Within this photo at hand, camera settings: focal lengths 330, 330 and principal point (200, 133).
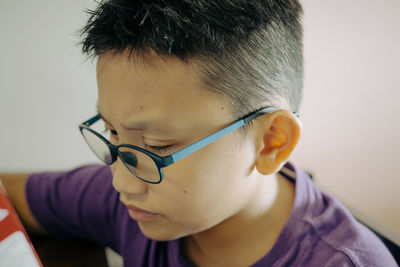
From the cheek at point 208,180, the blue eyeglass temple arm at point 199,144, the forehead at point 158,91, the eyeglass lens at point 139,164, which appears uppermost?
the forehead at point 158,91

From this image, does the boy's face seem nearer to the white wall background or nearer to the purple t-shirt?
the purple t-shirt

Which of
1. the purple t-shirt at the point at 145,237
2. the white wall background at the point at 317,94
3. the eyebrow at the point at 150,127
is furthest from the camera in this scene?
the white wall background at the point at 317,94

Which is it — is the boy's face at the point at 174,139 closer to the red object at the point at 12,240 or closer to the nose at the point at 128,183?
the nose at the point at 128,183

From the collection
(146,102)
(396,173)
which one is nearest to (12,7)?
(146,102)

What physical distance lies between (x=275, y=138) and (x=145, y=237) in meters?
0.42

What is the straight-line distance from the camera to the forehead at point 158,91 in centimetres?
49

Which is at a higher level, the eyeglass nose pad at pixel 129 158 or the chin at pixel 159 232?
the eyeglass nose pad at pixel 129 158

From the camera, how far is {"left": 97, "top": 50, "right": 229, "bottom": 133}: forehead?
494mm

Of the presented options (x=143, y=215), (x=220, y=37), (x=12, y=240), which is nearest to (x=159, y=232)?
(x=143, y=215)

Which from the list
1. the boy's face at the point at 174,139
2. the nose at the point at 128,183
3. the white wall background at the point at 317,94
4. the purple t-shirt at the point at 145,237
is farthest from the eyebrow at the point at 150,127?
the white wall background at the point at 317,94

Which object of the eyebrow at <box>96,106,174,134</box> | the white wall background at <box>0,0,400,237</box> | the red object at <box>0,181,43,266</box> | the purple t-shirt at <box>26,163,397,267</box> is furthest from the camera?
the white wall background at <box>0,0,400,237</box>

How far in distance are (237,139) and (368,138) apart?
1.04 m

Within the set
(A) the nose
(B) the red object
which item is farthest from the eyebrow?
(B) the red object

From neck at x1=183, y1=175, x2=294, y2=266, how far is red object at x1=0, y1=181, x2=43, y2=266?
1.34ft
